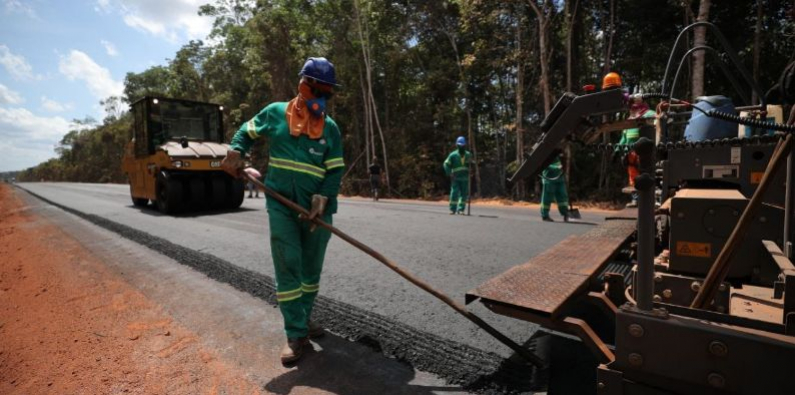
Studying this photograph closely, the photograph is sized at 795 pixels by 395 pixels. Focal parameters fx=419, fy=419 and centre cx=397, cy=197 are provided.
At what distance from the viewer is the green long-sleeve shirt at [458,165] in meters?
10.6

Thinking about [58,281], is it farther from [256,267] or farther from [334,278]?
[334,278]

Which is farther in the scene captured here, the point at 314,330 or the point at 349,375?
the point at 314,330

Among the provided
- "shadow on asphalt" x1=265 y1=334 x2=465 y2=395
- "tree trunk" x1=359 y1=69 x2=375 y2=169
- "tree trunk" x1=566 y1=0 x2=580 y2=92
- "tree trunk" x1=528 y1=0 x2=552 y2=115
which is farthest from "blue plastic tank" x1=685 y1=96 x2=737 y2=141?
"tree trunk" x1=359 y1=69 x2=375 y2=169

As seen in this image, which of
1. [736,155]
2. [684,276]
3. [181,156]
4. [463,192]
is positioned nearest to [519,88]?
[463,192]

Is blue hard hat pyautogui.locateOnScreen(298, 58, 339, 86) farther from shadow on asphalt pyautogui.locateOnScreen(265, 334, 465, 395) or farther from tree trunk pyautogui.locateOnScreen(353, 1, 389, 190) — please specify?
tree trunk pyautogui.locateOnScreen(353, 1, 389, 190)

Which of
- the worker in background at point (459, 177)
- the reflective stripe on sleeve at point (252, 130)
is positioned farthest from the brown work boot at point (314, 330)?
the worker in background at point (459, 177)

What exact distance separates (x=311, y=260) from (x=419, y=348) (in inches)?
37.2

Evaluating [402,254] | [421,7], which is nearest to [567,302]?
[402,254]

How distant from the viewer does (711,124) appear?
273 centimetres

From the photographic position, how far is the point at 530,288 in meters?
2.23

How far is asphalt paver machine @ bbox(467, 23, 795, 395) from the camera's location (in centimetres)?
129

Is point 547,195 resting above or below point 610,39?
below

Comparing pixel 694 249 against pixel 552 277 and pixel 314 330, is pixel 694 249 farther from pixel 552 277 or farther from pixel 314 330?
pixel 314 330

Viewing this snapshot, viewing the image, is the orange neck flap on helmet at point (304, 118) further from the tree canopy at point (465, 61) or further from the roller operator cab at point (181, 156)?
the tree canopy at point (465, 61)
